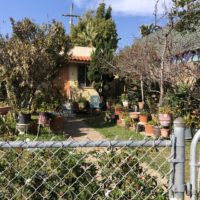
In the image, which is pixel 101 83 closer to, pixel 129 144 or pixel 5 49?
pixel 5 49

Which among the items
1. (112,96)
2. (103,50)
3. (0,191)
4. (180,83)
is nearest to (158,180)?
(0,191)

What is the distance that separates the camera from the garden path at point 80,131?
42.0 feet

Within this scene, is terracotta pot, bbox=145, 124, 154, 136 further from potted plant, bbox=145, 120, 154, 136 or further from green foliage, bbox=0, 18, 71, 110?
green foliage, bbox=0, 18, 71, 110

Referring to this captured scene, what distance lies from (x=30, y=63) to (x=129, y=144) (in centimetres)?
1089

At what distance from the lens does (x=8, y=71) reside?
43.4 ft

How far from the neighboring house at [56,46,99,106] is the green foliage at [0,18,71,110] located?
6728mm

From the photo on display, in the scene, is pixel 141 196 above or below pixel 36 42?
below

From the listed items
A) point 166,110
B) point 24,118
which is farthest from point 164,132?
point 24,118

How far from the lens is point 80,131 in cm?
1429

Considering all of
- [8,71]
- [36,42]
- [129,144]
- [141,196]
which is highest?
[36,42]

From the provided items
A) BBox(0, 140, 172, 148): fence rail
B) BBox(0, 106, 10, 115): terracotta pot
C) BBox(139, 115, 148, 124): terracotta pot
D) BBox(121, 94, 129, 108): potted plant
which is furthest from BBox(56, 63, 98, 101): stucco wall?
BBox(0, 140, 172, 148): fence rail

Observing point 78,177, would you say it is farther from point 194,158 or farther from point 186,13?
point 186,13

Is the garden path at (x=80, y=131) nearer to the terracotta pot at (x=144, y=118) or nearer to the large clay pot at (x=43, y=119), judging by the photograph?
the large clay pot at (x=43, y=119)

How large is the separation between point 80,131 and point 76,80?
853cm
